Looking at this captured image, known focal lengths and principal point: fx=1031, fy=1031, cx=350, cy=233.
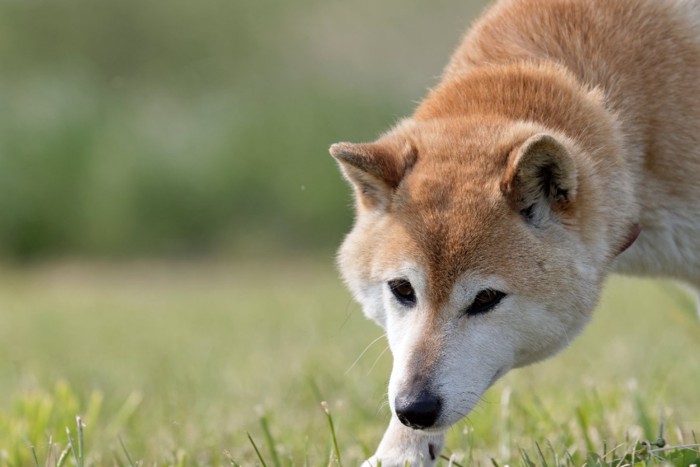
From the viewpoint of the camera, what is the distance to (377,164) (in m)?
3.32

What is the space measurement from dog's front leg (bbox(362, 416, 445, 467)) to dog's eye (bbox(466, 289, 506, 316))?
1.43ft

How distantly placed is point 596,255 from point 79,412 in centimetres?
214

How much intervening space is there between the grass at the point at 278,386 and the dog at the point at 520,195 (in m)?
0.27

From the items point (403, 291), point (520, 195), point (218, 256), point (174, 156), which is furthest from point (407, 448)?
point (174, 156)

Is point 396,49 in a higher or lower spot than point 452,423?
lower

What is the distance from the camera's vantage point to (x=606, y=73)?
3539 millimetres

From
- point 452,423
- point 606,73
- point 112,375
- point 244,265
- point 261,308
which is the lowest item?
point 244,265

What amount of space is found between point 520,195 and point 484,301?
0.35 metres

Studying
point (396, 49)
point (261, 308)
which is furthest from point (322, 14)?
point (261, 308)

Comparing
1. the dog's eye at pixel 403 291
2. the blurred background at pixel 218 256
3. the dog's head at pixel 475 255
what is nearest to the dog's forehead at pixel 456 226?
the dog's head at pixel 475 255

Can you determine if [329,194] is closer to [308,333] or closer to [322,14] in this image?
[308,333]

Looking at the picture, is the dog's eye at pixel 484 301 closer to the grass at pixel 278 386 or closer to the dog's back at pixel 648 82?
the grass at pixel 278 386

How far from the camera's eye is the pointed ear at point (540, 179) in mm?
3061

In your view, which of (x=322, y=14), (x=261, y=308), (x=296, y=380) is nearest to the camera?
(x=296, y=380)
